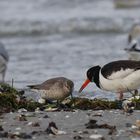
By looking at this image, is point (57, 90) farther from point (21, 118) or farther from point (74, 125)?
point (74, 125)

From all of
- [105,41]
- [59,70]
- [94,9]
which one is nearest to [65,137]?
[59,70]

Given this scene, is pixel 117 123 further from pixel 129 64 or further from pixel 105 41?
pixel 105 41

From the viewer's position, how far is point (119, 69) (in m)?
8.43

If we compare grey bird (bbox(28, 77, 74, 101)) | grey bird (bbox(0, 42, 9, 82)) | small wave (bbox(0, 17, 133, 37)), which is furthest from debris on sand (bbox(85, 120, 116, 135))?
small wave (bbox(0, 17, 133, 37))

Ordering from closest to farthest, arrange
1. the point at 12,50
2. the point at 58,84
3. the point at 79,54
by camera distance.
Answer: the point at 58,84 → the point at 79,54 → the point at 12,50

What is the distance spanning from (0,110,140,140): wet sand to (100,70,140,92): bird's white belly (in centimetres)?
133

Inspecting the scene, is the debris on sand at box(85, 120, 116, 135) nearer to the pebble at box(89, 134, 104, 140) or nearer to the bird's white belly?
the pebble at box(89, 134, 104, 140)

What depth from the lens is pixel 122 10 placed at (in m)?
26.1

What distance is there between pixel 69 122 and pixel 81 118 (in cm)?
20

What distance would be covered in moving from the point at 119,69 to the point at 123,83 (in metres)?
0.19

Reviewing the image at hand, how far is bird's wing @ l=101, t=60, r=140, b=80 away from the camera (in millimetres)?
8414

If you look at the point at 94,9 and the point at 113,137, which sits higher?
the point at 94,9

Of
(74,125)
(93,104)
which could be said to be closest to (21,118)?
(74,125)

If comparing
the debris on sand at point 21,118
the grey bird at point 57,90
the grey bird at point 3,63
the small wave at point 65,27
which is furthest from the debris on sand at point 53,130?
the small wave at point 65,27
